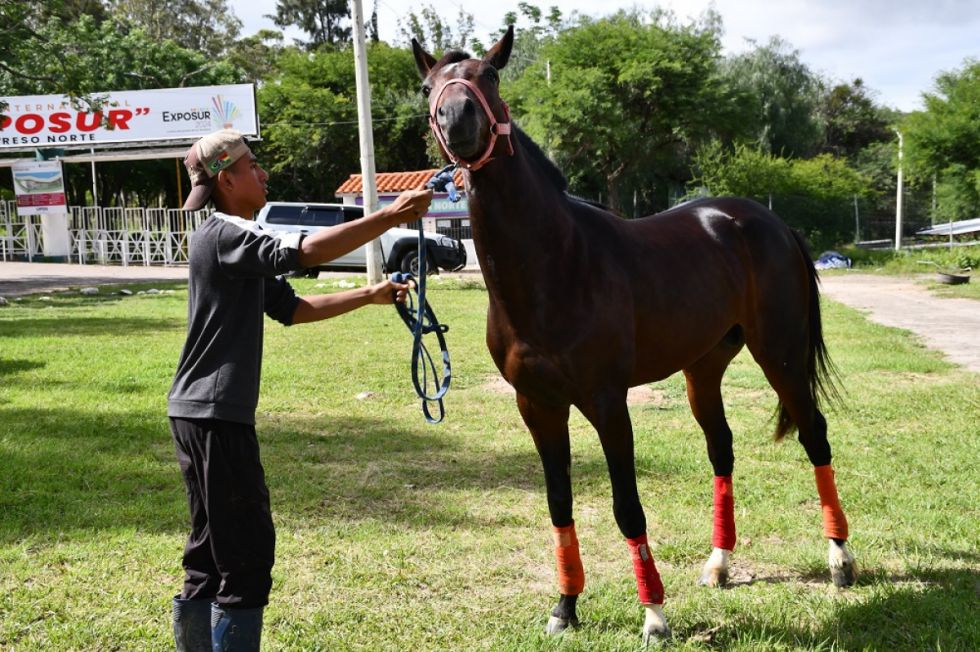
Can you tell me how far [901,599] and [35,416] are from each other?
6.58 metres

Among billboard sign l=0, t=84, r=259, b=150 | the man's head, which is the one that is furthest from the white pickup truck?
the man's head

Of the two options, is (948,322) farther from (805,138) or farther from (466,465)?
(805,138)

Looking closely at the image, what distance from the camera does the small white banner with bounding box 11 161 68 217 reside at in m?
27.5

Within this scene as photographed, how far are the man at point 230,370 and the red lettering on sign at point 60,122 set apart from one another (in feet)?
93.8

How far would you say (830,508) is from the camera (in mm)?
3939

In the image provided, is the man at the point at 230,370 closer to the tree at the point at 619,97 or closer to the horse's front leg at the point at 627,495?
the horse's front leg at the point at 627,495

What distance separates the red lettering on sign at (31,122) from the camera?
2721 cm

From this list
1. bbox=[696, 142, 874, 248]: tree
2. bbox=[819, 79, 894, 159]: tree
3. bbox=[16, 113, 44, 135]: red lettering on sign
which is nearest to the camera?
bbox=[16, 113, 44, 135]: red lettering on sign

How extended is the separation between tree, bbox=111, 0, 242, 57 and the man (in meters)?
51.7

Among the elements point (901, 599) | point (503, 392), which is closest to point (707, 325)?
point (901, 599)

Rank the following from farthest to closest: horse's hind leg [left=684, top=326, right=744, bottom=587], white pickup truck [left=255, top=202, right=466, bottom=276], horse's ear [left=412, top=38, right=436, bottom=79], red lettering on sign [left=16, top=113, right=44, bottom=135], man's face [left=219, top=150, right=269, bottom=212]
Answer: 1. red lettering on sign [left=16, top=113, right=44, bottom=135]
2. white pickup truck [left=255, top=202, right=466, bottom=276]
3. horse's hind leg [left=684, top=326, right=744, bottom=587]
4. horse's ear [left=412, top=38, right=436, bottom=79]
5. man's face [left=219, top=150, right=269, bottom=212]

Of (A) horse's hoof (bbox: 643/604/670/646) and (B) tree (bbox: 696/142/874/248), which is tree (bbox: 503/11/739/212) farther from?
(A) horse's hoof (bbox: 643/604/670/646)

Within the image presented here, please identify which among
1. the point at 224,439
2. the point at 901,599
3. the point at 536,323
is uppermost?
the point at 536,323

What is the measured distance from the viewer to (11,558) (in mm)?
4023
